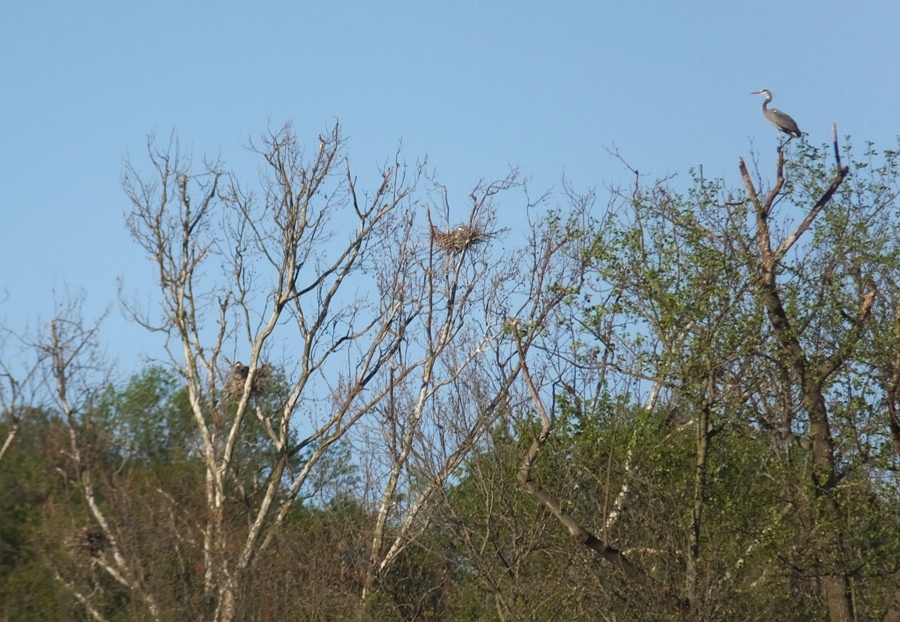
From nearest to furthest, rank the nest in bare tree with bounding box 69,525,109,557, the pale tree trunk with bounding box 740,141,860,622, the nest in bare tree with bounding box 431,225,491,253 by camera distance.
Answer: the pale tree trunk with bounding box 740,141,860,622 < the nest in bare tree with bounding box 69,525,109,557 < the nest in bare tree with bounding box 431,225,491,253

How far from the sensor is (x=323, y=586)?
56.5 feet

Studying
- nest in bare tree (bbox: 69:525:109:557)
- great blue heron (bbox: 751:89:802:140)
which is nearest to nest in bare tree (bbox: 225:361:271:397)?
nest in bare tree (bbox: 69:525:109:557)

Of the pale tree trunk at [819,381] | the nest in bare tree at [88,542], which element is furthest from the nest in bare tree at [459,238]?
the pale tree trunk at [819,381]

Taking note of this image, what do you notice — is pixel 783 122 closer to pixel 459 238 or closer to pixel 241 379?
pixel 459 238

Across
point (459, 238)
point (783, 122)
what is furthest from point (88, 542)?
point (783, 122)

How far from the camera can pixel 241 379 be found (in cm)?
2148

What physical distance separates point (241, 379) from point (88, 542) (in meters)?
3.89

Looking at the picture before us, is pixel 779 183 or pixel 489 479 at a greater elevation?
pixel 779 183

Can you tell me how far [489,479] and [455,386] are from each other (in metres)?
3.38

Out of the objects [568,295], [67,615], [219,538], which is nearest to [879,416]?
[568,295]

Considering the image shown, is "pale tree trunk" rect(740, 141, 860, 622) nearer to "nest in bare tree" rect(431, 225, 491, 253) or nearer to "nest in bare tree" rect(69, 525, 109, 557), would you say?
"nest in bare tree" rect(431, 225, 491, 253)

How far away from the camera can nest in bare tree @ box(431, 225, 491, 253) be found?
2100 cm

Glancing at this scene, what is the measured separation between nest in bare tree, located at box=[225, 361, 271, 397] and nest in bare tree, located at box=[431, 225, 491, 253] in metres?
3.84

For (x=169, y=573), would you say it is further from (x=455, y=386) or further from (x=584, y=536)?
(x=584, y=536)
